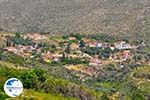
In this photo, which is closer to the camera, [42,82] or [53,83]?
[42,82]

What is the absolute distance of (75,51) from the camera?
172m

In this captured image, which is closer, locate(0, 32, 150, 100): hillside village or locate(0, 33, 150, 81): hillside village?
locate(0, 32, 150, 100): hillside village

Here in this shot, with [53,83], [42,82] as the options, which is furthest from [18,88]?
[53,83]

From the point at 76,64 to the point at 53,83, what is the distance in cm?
6910

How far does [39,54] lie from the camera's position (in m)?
162

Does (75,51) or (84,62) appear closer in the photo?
(84,62)

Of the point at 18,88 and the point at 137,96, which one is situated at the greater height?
the point at 18,88

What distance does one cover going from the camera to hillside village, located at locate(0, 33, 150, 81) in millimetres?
153750

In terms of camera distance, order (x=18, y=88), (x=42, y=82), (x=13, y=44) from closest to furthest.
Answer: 1. (x=18, y=88)
2. (x=42, y=82)
3. (x=13, y=44)

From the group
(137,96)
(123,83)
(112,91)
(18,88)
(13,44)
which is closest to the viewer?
(18,88)

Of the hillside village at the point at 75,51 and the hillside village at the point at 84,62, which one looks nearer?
the hillside village at the point at 84,62

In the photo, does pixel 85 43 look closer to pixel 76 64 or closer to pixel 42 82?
pixel 76 64

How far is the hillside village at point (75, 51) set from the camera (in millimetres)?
153750

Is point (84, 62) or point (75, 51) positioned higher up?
point (75, 51)
